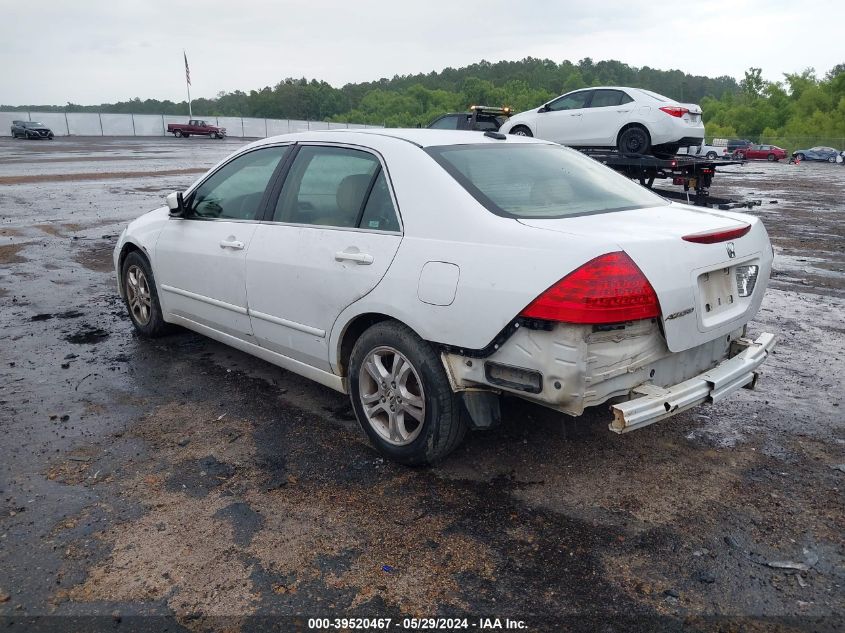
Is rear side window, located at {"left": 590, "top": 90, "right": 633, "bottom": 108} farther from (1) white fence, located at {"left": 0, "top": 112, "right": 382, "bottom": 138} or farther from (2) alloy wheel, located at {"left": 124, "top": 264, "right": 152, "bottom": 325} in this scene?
(1) white fence, located at {"left": 0, "top": 112, "right": 382, "bottom": 138}

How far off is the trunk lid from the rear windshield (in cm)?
16

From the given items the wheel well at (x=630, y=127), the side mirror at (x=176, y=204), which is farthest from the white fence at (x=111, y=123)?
the side mirror at (x=176, y=204)

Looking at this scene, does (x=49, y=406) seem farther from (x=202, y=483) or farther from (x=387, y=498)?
(x=387, y=498)

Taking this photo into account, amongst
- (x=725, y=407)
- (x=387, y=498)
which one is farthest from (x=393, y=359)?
(x=725, y=407)

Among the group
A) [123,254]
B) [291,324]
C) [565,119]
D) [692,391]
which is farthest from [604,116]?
[692,391]

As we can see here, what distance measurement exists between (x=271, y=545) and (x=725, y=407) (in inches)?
119

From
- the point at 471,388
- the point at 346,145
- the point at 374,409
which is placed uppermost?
the point at 346,145

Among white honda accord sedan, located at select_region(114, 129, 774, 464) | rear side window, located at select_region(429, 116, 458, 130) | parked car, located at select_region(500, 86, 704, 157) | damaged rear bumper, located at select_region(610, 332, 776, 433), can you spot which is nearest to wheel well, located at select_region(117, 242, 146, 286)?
white honda accord sedan, located at select_region(114, 129, 774, 464)

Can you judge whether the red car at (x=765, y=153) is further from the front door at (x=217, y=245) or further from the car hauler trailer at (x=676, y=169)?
the front door at (x=217, y=245)

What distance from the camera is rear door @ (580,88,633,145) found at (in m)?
12.7

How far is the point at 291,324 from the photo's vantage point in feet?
13.3

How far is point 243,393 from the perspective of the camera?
15.3 feet

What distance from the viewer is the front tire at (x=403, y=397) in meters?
3.31

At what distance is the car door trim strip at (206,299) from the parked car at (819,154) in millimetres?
51383
